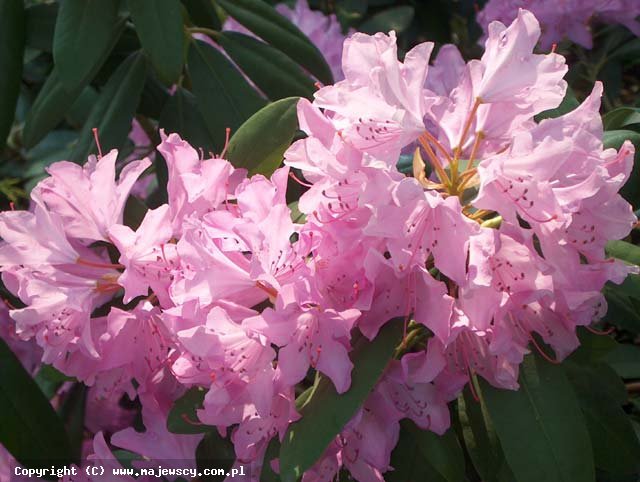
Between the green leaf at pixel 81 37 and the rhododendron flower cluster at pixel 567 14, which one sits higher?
the green leaf at pixel 81 37

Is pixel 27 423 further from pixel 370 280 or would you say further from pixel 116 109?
pixel 370 280

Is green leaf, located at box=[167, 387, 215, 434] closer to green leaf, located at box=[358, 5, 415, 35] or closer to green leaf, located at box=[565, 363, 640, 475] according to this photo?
green leaf, located at box=[565, 363, 640, 475]

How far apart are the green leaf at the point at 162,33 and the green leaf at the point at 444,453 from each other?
63cm

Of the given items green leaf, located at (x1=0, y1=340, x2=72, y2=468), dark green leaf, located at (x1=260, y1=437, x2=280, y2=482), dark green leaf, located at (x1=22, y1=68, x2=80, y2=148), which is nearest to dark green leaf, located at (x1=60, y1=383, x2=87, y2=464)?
green leaf, located at (x1=0, y1=340, x2=72, y2=468)

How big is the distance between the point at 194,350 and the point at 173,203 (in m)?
0.19

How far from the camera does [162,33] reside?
132cm

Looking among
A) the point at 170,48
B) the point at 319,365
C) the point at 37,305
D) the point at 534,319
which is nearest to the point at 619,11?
the point at 170,48

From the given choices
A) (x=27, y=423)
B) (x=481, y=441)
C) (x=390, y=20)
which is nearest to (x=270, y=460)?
(x=481, y=441)

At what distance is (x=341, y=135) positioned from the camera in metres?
0.86

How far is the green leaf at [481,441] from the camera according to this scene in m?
1.03

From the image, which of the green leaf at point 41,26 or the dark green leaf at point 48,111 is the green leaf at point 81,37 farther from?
the green leaf at point 41,26

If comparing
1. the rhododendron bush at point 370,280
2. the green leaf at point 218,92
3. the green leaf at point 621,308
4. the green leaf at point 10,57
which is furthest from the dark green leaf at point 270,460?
the green leaf at point 10,57

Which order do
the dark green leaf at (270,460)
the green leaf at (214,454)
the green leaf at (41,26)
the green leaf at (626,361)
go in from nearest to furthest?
the dark green leaf at (270,460) → the green leaf at (214,454) → the green leaf at (626,361) → the green leaf at (41,26)

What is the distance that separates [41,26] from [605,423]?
112 centimetres
